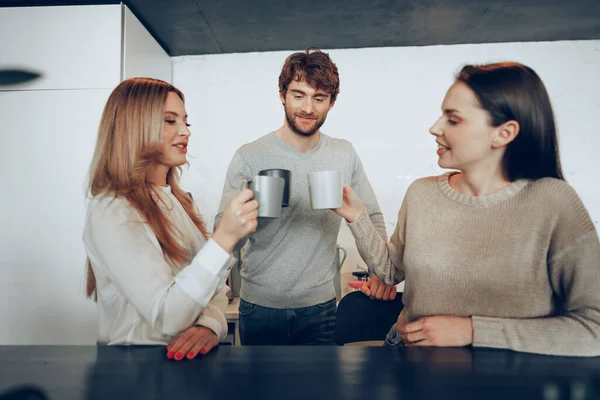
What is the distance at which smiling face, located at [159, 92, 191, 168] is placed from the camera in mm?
1164

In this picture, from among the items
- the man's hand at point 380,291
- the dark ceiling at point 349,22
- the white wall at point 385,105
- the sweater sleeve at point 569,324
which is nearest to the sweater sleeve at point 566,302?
the sweater sleeve at point 569,324

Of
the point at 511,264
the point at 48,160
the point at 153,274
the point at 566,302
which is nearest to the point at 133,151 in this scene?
the point at 153,274

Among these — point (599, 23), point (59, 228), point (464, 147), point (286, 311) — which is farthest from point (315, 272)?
point (599, 23)

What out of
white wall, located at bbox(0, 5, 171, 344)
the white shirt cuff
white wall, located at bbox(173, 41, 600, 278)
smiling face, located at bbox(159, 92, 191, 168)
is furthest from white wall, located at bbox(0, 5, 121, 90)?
the white shirt cuff

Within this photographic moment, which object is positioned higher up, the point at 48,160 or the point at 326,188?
the point at 48,160

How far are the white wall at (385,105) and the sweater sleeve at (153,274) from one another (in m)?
2.17

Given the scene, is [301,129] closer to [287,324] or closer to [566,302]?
[287,324]

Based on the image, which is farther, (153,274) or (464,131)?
(464,131)

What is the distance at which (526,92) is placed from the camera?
103 cm

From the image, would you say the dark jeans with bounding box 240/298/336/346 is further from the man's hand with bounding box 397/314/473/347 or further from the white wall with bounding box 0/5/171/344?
the white wall with bounding box 0/5/171/344

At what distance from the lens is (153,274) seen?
901 millimetres

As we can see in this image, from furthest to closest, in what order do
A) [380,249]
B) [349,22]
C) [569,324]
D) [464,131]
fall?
[349,22], [380,249], [464,131], [569,324]

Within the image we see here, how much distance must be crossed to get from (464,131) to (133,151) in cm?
86

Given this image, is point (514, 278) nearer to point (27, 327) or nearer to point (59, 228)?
point (59, 228)
